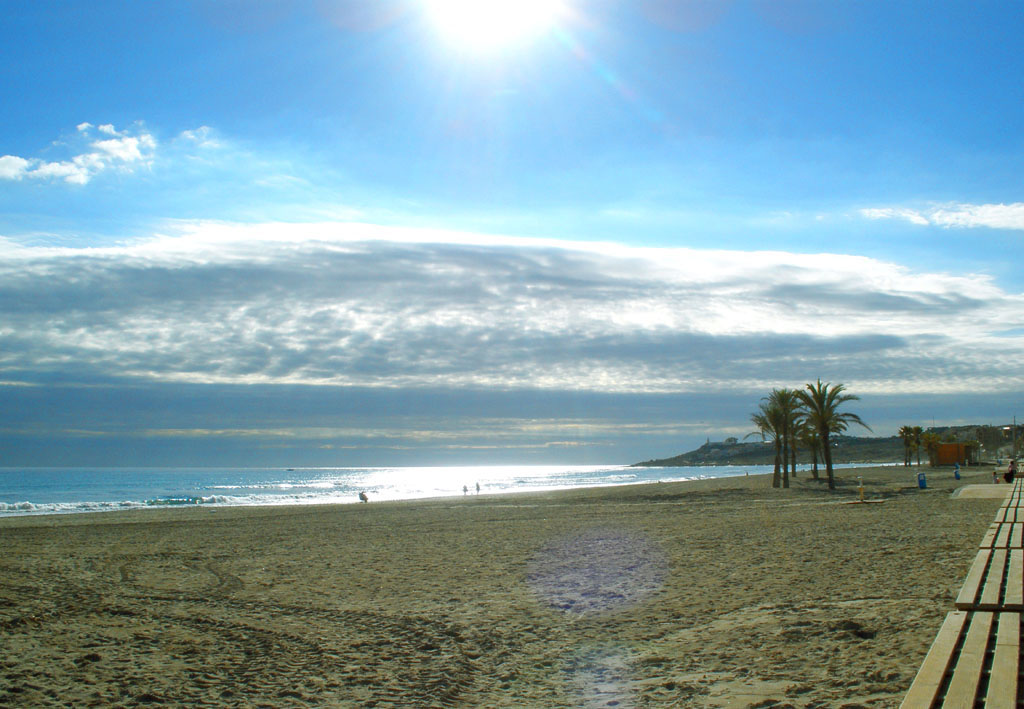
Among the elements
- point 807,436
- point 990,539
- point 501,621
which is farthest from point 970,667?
point 807,436

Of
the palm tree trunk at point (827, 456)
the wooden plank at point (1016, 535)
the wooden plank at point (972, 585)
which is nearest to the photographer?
the wooden plank at point (972, 585)

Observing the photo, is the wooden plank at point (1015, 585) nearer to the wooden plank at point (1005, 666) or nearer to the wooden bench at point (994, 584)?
the wooden bench at point (994, 584)

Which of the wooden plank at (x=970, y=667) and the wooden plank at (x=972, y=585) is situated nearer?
the wooden plank at (x=970, y=667)

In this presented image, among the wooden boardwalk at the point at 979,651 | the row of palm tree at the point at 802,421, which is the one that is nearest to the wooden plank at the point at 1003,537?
the wooden boardwalk at the point at 979,651

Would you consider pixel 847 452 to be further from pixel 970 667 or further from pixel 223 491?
pixel 970 667

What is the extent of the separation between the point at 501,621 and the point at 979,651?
4.94 m

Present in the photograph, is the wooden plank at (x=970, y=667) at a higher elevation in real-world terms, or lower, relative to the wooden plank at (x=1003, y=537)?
higher

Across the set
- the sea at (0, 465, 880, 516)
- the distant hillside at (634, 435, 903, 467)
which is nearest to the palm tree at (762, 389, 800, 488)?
the sea at (0, 465, 880, 516)

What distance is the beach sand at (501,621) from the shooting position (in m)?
6.12

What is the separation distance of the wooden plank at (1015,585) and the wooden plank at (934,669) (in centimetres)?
60

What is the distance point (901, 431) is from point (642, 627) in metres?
86.2

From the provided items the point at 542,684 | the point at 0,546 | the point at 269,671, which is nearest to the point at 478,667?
the point at 542,684

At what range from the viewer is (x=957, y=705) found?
4125mm

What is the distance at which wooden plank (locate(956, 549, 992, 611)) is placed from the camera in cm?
643
